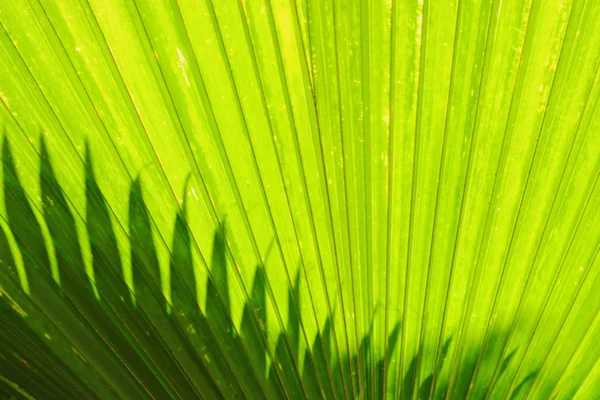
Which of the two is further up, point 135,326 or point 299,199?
point 299,199

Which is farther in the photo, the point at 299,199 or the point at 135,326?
the point at 135,326

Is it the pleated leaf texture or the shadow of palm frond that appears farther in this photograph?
the shadow of palm frond

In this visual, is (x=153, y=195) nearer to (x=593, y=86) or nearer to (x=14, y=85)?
(x=14, y=85)

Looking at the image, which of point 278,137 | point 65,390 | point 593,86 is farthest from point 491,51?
point 65,390

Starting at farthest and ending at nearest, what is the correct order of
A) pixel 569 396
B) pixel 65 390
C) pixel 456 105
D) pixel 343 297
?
1. pixel 569 396
2. pixel 65 390
3. pixel 343 297
4. pixel 456 105

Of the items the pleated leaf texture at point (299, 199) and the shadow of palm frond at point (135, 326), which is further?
the shadow of palm frond at point (135, 326)
